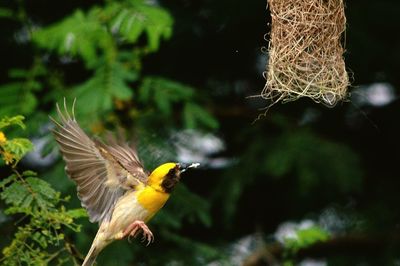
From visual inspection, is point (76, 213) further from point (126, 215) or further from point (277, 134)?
point (277, 134)

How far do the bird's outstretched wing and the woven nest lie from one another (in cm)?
67

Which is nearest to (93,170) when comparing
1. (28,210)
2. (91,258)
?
(91,258)

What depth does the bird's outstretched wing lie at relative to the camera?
447cm

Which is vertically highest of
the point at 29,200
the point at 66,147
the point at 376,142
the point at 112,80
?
the point at 376,142

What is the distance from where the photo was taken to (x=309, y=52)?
468 cm

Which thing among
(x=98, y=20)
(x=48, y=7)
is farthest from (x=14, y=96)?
(x=48, y=7)

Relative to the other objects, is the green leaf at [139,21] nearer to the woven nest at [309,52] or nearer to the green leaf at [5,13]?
the green leaf at [5,13]

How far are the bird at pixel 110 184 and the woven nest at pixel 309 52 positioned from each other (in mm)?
547

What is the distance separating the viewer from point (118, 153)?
485 centimetres

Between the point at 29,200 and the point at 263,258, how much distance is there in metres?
3.22

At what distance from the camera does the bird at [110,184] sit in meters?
4.50

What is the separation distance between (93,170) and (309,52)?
1.01m

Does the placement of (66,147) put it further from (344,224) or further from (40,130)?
(344,224)

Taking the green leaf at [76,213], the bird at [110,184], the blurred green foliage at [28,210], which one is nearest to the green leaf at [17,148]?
the blurred green foliage at [28,210]
